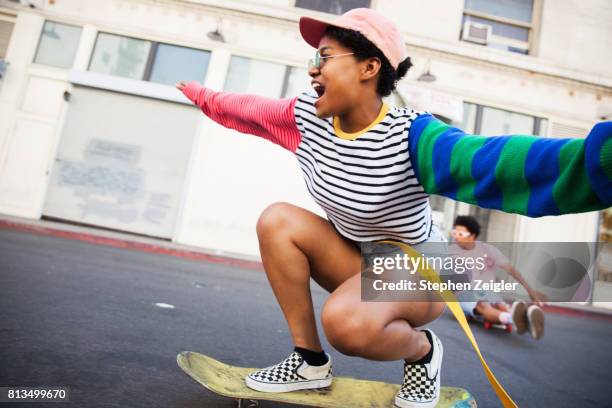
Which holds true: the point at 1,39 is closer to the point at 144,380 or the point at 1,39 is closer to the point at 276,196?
the point at 276,196

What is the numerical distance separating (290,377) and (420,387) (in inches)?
22.9

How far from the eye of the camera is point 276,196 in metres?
9.62

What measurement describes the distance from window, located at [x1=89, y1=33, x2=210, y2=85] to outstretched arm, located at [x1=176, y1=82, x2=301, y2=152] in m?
8.18

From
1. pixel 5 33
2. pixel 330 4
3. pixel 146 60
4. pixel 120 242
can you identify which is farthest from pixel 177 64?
pixel 120 242

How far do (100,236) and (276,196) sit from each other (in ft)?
13.0

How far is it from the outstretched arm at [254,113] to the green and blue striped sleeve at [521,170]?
719 mm

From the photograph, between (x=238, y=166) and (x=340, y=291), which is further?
(x=238, y=166)

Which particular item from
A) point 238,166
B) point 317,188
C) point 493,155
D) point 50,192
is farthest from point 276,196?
point 493,155

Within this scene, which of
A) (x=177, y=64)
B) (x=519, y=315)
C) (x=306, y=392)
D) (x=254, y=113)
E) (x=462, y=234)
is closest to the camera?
(x=306, y=392)

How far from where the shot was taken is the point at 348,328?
153cm

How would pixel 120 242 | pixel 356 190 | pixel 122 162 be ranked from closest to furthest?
pixel 356 190, pixel 120 242, pixel 122 162

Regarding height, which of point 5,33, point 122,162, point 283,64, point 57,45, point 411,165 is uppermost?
point 283,64

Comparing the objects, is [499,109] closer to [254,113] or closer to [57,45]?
[254,113]

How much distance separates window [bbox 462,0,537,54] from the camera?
34.2 ft
